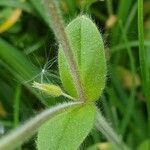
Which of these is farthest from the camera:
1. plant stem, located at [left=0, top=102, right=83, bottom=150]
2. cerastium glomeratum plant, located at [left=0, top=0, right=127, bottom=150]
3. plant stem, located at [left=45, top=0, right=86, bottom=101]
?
cerastium glomeratum plant, located at [left=0, top=0, right=127, bottom=150]

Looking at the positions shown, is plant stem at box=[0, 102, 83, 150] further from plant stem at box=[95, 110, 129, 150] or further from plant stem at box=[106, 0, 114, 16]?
plant stem at box=[106, 0, 114, 16]

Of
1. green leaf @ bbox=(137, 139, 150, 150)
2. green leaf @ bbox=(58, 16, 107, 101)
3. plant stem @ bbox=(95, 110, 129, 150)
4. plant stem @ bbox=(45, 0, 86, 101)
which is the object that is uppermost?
plant stem @ bbox=(45, 0, 86, 101)

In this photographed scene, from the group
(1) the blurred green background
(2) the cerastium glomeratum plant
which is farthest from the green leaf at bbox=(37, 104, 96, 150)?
(1) the blurred green background

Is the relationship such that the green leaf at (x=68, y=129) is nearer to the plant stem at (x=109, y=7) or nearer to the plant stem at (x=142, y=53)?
the plant stem at (x=142, y=53)

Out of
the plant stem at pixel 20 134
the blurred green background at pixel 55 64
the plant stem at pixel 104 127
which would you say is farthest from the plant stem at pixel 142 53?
the plant stem at pixel 20 134

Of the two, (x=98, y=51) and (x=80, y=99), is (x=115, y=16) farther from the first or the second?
(x=80, y=99)

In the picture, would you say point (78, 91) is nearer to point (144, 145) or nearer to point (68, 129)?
point (68, 129)
